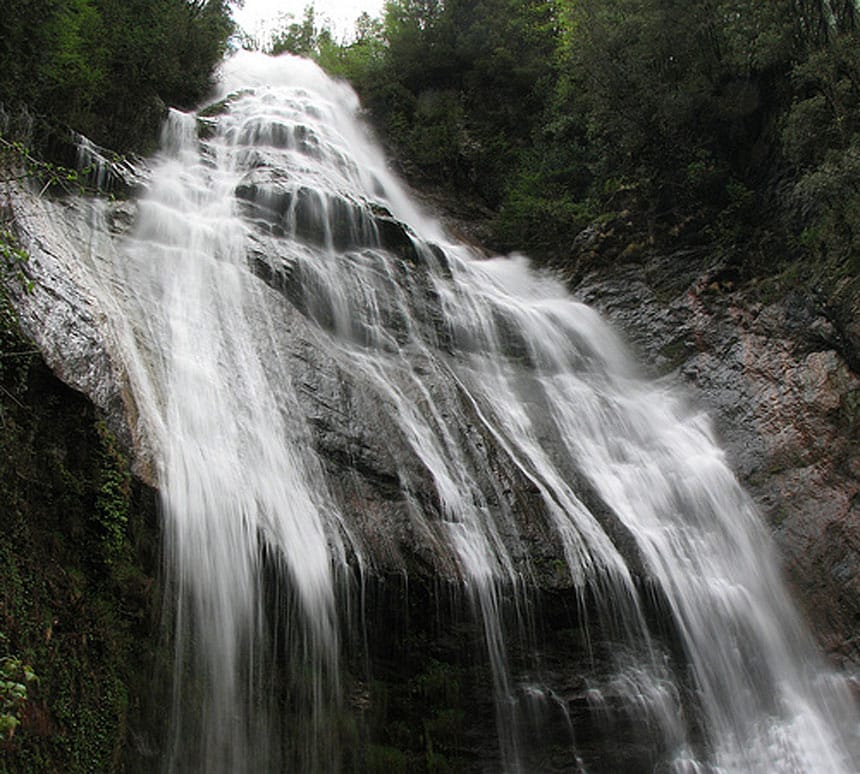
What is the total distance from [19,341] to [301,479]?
2724mm

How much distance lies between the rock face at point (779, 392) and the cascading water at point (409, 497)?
38 centimetres

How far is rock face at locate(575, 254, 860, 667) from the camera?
8.70m

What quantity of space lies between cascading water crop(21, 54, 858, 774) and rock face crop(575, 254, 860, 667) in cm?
38

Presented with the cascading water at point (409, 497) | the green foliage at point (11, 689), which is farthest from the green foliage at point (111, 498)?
the green foliage at point (11, 689)

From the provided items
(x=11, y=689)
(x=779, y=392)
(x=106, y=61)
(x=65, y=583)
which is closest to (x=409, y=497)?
(x=65, y=583)

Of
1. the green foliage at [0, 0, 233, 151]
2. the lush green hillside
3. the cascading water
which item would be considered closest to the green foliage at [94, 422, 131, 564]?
the cascading water

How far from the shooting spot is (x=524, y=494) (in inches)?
310

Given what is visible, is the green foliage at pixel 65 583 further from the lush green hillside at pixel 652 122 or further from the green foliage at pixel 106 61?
the lush green hillside at pixel 652 122

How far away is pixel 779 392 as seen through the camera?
10195 mm

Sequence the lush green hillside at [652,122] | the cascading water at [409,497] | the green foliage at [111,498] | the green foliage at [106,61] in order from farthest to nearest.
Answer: the lush green hillside at [652,122] < the green foliage at [106,61] < the cascading water at [409,497] < the green foliage at [111,498]

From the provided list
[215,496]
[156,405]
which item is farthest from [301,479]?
[156,405]

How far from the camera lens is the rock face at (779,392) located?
28.5ft

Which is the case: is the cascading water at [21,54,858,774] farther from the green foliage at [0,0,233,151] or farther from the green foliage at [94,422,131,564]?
the green foliage at [0,0,233,151]

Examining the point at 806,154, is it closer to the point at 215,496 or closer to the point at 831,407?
the point at 831,407
